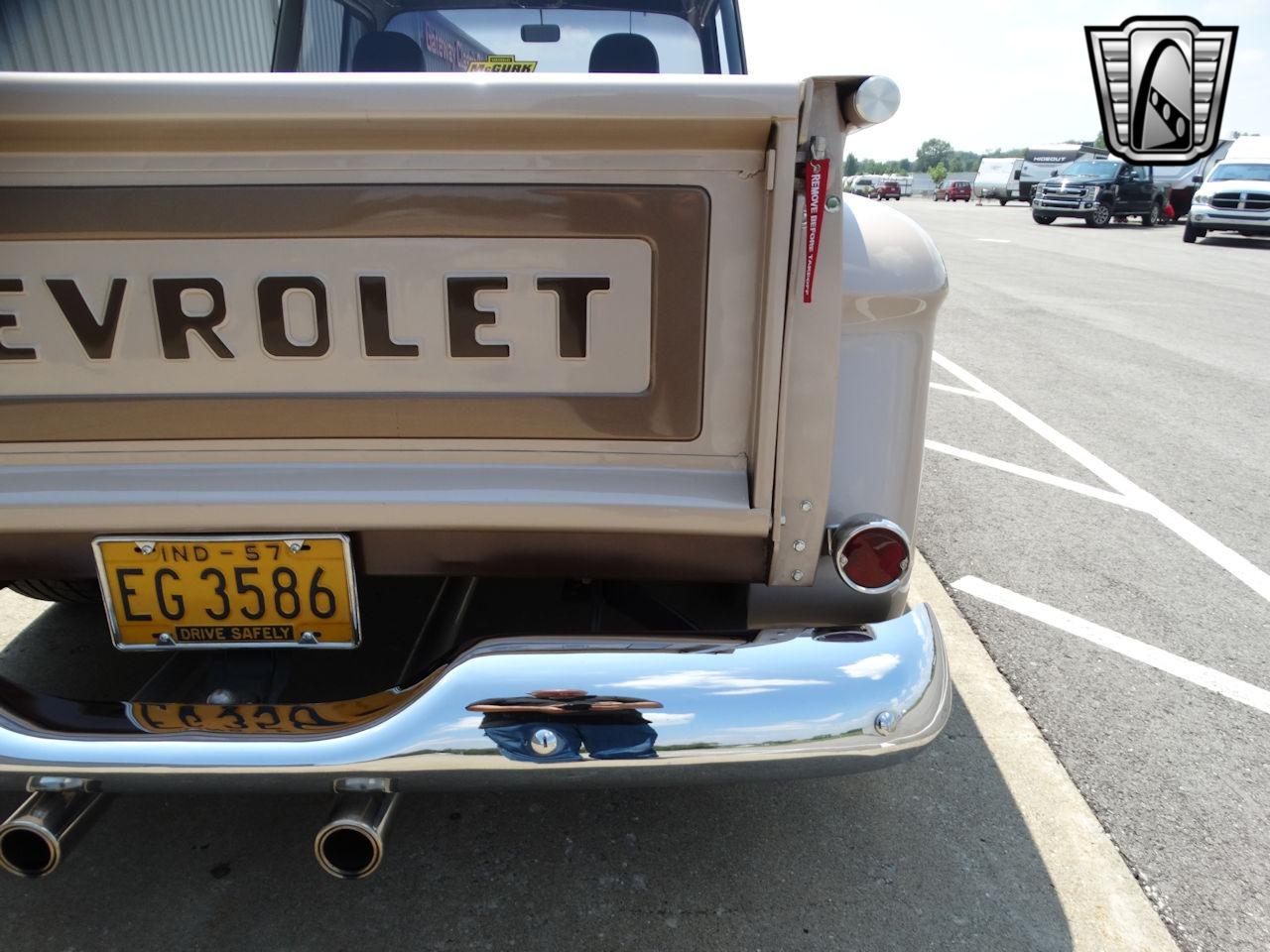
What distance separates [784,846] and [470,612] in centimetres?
125

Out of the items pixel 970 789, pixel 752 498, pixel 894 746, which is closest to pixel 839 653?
pixel 894 746

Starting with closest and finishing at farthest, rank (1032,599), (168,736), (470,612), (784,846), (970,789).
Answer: (168,736), (784,846), (970,789), (470,612), (1032,599)

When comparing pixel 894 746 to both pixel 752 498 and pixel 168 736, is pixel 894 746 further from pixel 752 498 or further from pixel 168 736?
pixel 168 736

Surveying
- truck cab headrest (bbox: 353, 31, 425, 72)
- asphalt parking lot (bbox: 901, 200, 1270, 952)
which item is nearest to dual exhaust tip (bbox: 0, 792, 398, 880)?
asphalt parking lot (bbox: 901, 200, 1270, 952)

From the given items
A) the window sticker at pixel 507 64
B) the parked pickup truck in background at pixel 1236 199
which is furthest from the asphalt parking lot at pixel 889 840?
the parked pickup truck in background at pixel 1236 199

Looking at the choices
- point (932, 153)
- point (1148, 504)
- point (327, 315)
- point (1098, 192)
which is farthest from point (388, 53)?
point (932, 153)

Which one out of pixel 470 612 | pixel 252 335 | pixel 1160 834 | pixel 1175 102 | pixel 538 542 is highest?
pixel 1175 102

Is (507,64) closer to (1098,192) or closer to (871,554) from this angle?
(871,554)

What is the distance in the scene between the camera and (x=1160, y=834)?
7.55 ft

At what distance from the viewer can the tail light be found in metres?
1.88

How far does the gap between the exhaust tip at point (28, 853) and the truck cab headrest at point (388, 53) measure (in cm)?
294

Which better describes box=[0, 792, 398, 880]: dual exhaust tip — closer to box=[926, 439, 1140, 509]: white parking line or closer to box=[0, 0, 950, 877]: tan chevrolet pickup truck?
box=[0, 0, 950, 877]: tan chevrolet pickup truck

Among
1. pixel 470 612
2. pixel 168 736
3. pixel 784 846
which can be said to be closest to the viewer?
pixel 168 736

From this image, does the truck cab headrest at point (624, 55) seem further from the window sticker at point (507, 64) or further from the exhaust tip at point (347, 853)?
the exhaust tip at point (347, 853)
